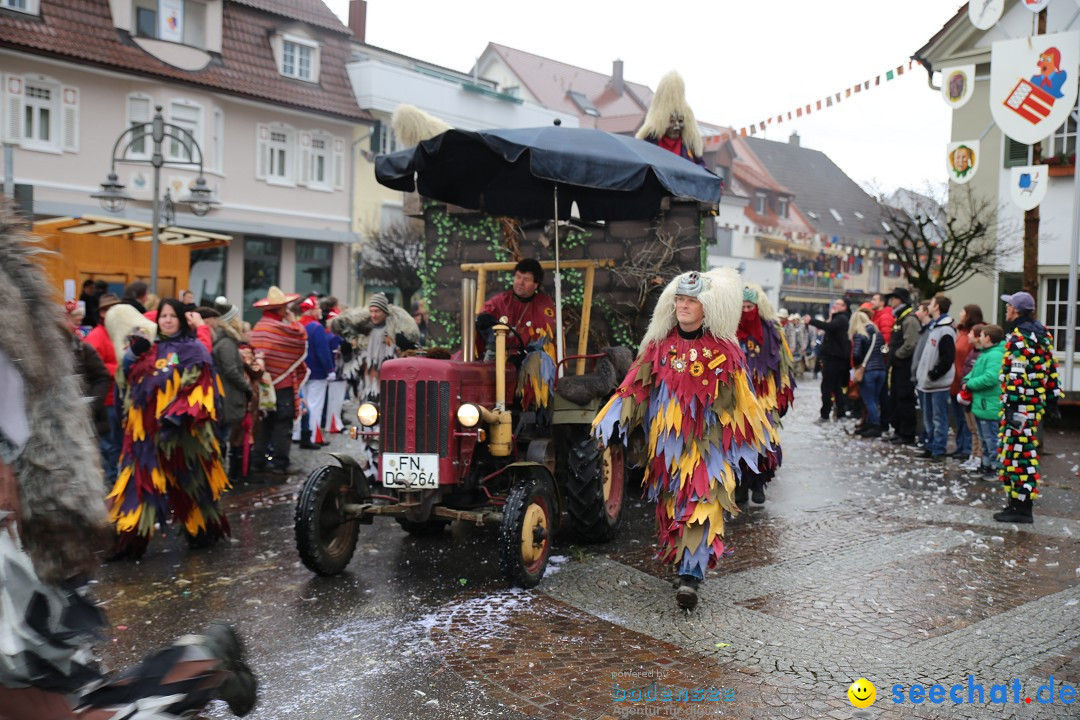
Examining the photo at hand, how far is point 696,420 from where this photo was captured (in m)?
5.70

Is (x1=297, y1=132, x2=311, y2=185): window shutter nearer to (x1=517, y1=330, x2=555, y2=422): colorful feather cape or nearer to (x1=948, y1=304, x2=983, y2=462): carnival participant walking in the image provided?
(x1=948, y1=304, x2=983, y2=462): carnival participant walking

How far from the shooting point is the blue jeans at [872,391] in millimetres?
13742

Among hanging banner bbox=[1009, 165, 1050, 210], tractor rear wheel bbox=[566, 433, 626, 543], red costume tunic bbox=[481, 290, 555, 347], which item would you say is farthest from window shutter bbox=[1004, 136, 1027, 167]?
tractor rear wheel bbox=[566, 433, 626, 543]

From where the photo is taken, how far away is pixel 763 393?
8539 millimetres

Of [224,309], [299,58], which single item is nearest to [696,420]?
[224,309]

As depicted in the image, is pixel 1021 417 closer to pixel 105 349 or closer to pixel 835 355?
pixel 835 355

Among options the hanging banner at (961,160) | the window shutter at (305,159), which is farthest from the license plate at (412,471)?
the window shutter at (305,159)

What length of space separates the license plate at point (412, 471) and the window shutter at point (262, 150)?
2289 cm

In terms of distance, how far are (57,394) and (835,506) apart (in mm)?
7423

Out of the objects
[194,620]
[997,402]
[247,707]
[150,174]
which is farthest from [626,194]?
[150,174]

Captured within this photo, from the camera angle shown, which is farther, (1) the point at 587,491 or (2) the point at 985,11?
(2) the point at 985,11

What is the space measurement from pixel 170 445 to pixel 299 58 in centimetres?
2414

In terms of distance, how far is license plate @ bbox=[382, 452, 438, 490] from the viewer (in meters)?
6.03

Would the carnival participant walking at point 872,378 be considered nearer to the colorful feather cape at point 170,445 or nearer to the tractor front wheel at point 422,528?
the tractor front wheel at point 422,528
